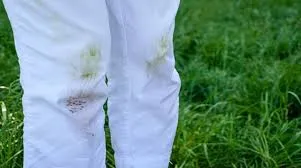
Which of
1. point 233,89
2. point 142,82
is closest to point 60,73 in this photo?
point 142,82

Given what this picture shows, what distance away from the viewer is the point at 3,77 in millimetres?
2572

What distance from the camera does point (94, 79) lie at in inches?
58.5

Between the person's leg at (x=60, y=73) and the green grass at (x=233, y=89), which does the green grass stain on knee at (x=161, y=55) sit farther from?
the green grass at (x=233, y=89)

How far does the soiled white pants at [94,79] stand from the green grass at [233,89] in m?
0.38

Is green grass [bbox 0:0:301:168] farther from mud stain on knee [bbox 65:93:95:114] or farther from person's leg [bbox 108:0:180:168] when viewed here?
mud stain on knee [bbox 65:93:95:114]

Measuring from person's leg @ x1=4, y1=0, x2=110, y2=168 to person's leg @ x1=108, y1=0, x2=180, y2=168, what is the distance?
3.7 inches

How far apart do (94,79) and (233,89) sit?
1.29 meters

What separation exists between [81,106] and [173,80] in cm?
30

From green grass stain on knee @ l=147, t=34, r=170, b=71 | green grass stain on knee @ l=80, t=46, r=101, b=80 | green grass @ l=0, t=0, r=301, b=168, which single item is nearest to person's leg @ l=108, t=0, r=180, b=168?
green grass stain on knee @ l=147, t=34, r=170, b=71

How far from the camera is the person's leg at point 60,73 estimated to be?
4.59ft

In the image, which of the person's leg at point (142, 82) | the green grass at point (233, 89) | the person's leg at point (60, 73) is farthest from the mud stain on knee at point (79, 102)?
the green grass at point (233, 89)

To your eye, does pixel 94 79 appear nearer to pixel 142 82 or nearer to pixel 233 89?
pixel 142 82

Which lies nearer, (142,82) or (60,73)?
(60,73)

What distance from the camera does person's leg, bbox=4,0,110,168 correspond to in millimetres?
1399
